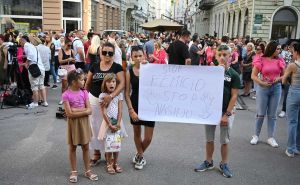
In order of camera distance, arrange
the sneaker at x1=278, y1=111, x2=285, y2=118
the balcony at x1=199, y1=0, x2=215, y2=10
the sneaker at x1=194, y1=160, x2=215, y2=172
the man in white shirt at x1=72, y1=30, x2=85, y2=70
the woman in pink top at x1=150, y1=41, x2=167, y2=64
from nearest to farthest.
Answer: the sneaker at x1=194, y1=160, x2=215, y2=172 < the sneaker at x1=278, y1=111, x2=285, y2=118 < the man in white shirt at x1=72, y1=30, x2=85, y2=70 < the woman in pink top at x1=150, y1=41, x2=167, y2=64 < the balcony at x1=199, y1=0, x2=215, y2=10

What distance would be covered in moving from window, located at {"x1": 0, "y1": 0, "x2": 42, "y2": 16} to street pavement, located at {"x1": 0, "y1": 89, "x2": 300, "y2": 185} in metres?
18.3

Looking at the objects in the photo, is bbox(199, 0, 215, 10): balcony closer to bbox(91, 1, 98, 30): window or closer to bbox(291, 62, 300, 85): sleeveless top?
bbox(91, 1, 98, 30): window

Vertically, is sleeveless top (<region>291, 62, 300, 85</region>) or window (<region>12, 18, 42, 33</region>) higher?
window (<region>12, 18, 42, 33</region>)

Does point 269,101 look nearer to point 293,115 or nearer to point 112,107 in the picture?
point 293,115

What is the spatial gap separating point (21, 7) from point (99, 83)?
21.8m

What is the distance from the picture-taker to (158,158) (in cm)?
564

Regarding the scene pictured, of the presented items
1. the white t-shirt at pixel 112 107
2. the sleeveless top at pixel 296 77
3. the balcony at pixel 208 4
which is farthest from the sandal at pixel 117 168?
the balcony at pixel 208 4

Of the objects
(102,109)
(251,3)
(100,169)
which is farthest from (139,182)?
(251,3)

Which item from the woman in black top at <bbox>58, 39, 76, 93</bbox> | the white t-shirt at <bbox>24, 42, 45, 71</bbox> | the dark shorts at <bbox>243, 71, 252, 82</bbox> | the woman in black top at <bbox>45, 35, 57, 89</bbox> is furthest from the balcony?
the white t-shirt at <bbox>24, 42, 45, 71</bbox>

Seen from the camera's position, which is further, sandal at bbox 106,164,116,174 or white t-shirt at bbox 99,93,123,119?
sandal at bbox 106,164,116,174

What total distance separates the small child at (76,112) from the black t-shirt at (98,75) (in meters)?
0.29

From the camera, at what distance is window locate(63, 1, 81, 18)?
84.6ft

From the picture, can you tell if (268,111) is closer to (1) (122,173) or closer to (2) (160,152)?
(2) (160,152)

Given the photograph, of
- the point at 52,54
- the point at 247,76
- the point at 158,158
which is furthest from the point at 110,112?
the point at 52,54
